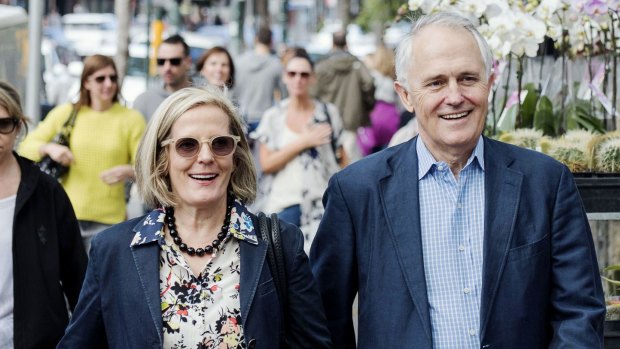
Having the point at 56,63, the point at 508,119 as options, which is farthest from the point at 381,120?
the point at 56,63

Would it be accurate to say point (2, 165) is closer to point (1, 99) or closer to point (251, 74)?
point (1, 99)

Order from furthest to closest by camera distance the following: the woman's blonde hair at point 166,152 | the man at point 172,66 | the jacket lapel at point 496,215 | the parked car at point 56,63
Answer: the parked car at point 56,63 → the man at point 172,66 → the woman's blonde hair at point 166,152 → the jacket lapel at point 496,215

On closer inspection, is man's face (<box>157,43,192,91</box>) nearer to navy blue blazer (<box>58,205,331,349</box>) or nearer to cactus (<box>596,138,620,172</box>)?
cactus (<box>596,138,620,172</box>)

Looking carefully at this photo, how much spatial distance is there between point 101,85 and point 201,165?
4337 mm

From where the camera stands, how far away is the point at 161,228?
4215 millimetres

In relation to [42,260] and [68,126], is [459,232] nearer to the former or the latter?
[42,260]

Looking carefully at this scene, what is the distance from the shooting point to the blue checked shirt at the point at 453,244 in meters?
4.03

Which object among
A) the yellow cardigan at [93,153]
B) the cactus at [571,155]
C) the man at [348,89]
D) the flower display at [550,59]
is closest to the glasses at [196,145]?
the cactus at [571,155]

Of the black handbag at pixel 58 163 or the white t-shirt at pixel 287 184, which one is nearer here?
the black handbag at pixel 58 163

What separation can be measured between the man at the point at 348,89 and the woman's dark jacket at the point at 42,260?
28.6 feet

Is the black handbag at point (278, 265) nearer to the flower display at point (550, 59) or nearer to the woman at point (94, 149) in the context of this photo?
the flower display at point (550, 59)

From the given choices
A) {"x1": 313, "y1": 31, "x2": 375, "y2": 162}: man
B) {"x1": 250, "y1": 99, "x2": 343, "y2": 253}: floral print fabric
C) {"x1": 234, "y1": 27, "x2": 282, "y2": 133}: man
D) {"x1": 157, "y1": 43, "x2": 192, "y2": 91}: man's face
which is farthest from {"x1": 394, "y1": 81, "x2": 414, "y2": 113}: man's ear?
{"x1": 313, "y1": 31, "x2": 375, "y2": 162}: man

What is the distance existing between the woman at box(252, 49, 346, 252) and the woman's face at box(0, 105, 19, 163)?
3520mm

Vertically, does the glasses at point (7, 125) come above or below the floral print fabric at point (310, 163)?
above
